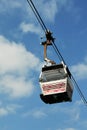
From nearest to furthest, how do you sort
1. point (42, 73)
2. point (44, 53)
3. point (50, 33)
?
point (50, 33), point (44, 53), point (42, 73)

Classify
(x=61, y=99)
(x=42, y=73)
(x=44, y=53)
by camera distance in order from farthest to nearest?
(x=42, y=73) → (x=61, y=99) → (x=44, y=53)

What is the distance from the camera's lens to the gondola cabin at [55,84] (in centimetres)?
2703

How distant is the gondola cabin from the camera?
88.7 feet

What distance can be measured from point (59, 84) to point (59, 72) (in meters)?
0.94

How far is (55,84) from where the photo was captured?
2792 centimetres

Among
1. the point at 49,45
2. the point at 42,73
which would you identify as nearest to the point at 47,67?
the point at 42,73

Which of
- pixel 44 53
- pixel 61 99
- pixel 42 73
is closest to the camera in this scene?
pixel 44 53

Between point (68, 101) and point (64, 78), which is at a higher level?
point (64, 78)

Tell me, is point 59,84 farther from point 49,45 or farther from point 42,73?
point 49,45

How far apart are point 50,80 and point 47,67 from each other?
0.97 m

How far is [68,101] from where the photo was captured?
27109 mm

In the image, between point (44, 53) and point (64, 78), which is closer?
point (44, 53)

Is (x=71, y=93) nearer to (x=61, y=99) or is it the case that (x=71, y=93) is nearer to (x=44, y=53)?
(x=61, y=99)

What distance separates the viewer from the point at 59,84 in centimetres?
2783
